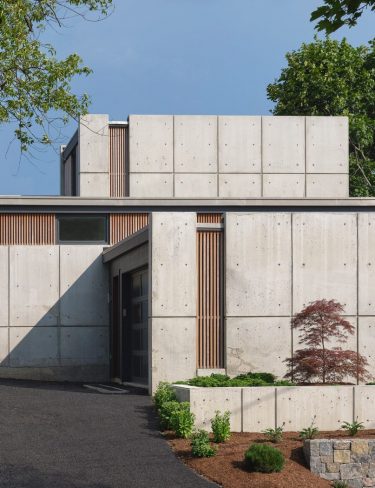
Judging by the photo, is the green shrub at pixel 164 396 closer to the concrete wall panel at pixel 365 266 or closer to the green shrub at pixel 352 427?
the green shrub at pixel 352 427

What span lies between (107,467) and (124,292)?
36.2 ft

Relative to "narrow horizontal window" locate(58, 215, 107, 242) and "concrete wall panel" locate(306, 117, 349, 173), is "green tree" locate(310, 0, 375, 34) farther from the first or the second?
"concrete wall panel" locate(306, 117, 349, 173)

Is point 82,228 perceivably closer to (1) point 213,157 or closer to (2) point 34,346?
(2) point 34,346

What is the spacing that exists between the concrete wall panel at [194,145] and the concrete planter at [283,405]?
1594cm

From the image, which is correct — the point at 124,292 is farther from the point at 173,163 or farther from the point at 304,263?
the point at 173,163

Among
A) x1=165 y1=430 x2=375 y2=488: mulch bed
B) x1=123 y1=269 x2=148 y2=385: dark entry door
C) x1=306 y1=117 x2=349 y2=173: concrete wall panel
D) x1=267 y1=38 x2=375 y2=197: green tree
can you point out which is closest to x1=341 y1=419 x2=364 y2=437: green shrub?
x1=165 y1=430 x2=375 y2=488: mulch bed

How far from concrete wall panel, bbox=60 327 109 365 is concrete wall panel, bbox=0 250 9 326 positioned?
169cm

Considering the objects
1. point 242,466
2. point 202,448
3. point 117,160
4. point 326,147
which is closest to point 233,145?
point 326,147

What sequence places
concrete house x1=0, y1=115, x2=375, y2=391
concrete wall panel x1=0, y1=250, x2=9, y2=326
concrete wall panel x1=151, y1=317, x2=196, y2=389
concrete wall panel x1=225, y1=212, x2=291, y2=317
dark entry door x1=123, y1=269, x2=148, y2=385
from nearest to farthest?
concrete wall panel x1=151, y1=317, x2=196, y2=389 → concrete house x1=0, y1=115, x2=375, y2=391 → concrete wall panel x1=225, y1=212, x2=291, y2=317 → dark entry door x1=123, y1=269, x2=148, y2=385 → concrete wall panel x1=0, y1=250, x2=9, y2=326

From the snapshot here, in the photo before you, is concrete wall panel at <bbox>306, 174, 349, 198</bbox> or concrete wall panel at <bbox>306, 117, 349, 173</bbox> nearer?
concrete wall panel at <bbox>306, 174, 349, 198</bbox>

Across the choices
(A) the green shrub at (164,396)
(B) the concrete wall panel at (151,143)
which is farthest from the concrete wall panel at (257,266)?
(B) the concrete wall panel at (151,143)

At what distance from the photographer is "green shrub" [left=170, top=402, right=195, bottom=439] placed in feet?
57.2

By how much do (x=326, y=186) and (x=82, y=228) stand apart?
9.76 metres

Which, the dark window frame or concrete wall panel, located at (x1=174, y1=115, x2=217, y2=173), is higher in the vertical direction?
concrete wall panel, located at (x1=174, y1=115, x2=217, y2=173)
